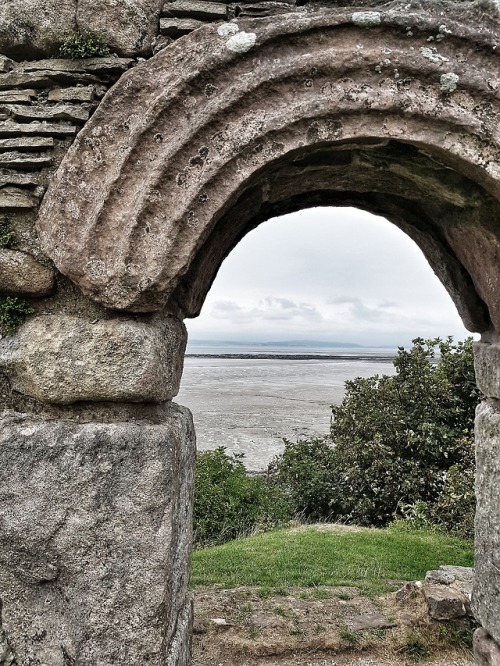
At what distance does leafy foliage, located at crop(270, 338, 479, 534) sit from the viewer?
8781 mm

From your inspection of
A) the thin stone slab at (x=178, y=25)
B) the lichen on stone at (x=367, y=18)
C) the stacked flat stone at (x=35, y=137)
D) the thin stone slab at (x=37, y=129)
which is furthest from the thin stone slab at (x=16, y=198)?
the lichen on stone at (x=367, y=18)

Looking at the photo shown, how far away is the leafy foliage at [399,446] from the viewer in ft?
28.8

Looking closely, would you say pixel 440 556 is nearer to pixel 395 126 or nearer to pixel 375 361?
pixel 395 126

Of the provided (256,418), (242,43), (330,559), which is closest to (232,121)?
(242,43)

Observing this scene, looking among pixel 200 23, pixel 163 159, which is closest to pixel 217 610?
pixel 163 159

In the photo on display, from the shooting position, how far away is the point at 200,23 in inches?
92.0

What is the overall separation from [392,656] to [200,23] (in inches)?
160

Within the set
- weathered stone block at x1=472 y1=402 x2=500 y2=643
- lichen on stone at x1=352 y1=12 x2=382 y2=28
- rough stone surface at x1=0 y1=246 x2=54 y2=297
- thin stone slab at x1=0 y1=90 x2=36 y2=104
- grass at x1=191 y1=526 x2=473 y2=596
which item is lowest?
grass at x1=191 y1=526 x2=473 y2=596

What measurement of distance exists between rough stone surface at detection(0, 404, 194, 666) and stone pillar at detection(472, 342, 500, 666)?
1.70 meters

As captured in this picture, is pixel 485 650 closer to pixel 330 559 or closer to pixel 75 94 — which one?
pixel 330 559

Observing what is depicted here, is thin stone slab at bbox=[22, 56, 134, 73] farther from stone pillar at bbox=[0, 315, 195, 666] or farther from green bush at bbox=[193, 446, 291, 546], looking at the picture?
green bush at bbox=[193, 446, 291, 546]

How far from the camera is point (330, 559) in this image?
5859 mm

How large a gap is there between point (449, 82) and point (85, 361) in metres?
1.91

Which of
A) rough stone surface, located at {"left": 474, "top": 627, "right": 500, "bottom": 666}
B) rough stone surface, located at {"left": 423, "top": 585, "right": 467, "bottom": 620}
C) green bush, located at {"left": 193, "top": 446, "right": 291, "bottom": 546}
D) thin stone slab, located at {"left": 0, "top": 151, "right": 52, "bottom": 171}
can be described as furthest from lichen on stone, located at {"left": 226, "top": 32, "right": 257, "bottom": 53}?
green bush, located at {"left": 193, "top": 446, "right": 291, "bottom": 546}
